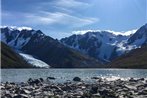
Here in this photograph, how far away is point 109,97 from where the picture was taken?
38.7 m

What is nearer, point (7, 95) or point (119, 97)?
point (119, 97)

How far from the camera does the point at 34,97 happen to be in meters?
40.6

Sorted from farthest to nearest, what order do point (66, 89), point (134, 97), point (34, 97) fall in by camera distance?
point (66, 89) → point (34, 97) → point (134, 97)

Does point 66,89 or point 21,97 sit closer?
point 21,97

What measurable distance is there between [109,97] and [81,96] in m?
2.95

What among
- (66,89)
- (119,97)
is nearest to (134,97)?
(119,97)

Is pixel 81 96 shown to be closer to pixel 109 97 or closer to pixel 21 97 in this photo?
pixel 109 97

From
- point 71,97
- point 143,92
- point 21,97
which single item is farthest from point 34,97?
point 143,92

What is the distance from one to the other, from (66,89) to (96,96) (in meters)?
14.4

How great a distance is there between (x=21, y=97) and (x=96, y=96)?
791 centimetres

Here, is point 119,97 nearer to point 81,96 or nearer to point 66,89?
point 81,96

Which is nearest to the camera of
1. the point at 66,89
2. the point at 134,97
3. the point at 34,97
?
the point at 134,97

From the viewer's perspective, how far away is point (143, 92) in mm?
42156

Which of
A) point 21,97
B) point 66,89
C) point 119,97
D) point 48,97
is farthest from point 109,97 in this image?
point 66,89
